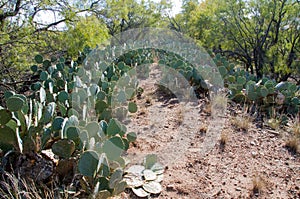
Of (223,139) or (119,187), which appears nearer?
(119,187)

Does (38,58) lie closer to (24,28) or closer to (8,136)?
(24,28)

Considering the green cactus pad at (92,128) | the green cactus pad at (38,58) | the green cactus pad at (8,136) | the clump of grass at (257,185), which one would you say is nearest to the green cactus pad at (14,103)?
the green cactus pad at (8,136)

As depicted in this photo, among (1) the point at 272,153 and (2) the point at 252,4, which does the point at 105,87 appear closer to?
(1) the point at 272,153

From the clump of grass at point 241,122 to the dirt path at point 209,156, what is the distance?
0.30 ft

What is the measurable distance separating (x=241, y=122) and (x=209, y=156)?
1009 mm

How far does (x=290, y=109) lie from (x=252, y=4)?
6.04 meters

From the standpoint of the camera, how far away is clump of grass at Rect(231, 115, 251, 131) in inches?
162

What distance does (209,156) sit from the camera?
3430 millimetres

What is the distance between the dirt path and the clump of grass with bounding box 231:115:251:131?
0.09 m

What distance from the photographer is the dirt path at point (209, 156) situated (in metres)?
2.83

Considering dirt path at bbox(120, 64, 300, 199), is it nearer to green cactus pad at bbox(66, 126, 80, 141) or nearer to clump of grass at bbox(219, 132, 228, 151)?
clump of grass at bbox(219, 132, 228, 151)

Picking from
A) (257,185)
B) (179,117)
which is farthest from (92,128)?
(179,117)

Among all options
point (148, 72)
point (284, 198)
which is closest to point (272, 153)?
point (284, 198)

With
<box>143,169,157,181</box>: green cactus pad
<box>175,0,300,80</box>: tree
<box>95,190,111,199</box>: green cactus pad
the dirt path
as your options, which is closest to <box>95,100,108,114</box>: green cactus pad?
the dirt path
